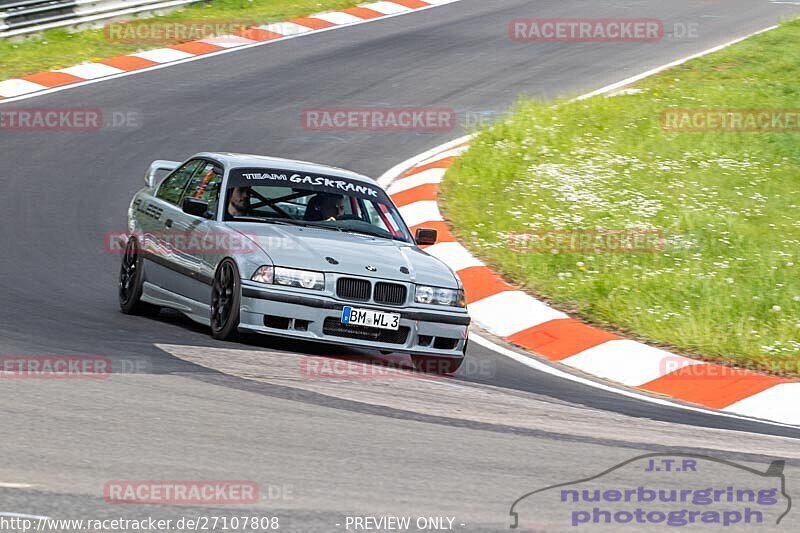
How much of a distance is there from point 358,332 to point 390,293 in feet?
1.14

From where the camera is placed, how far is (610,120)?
54.7 ft

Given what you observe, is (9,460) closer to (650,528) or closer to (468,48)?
(650,528)

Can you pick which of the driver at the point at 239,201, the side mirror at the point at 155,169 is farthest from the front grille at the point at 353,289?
the side mirror at the point at 155,169

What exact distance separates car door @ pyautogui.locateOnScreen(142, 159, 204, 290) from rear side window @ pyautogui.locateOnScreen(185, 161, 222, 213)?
10cm

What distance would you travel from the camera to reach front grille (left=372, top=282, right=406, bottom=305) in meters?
9.03

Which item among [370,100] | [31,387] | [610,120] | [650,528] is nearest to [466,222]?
[610,120]

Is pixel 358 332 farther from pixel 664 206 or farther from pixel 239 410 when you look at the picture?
pixel 664 206

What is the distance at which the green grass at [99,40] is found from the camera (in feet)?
62.8

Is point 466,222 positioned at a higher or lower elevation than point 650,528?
lower

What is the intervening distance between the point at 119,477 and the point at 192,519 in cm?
57

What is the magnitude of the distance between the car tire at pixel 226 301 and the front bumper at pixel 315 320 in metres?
0.06

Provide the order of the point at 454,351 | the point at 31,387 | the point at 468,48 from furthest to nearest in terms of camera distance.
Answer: the point at 468,48
the point at 454,351
the point at 31,387

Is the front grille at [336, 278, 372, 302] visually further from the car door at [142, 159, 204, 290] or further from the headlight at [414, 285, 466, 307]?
the car door at [142, 159, 204, 290]

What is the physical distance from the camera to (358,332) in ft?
29.3
